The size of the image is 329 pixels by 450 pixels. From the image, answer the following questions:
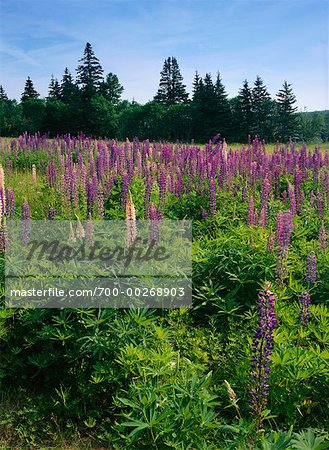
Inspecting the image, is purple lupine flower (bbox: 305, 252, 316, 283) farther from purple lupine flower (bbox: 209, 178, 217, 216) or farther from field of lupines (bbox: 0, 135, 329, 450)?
purple lupine flower (bbox: 209, 178, 217, 216)

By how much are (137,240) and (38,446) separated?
205cm

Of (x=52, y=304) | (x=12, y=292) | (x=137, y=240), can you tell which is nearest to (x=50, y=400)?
(x=52, y=304)

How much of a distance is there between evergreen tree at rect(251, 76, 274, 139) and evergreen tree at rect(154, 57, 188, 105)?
56.2 feet

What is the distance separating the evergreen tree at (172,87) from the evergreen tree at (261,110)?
1714 cm

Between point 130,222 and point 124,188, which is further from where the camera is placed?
point 124,188

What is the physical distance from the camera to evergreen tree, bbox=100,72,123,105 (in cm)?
5772

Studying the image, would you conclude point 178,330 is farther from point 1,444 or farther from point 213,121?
point 213,121

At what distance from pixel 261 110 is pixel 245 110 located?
1.75 m

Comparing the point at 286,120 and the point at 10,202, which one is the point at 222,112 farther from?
the point at 10,202

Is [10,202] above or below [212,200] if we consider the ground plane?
above

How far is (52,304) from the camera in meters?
3.99

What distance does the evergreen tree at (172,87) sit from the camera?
65688 millimetres

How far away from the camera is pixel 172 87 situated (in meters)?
66.1

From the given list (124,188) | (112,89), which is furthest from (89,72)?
(124,188)
